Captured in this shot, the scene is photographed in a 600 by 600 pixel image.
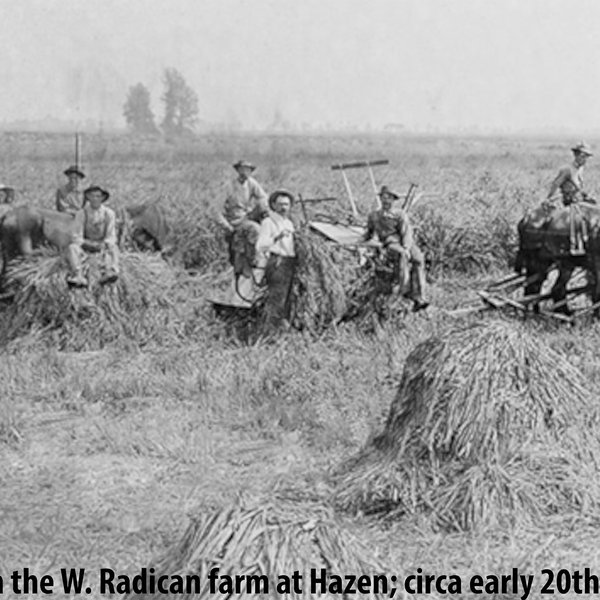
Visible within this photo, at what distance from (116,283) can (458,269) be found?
475 centimetres


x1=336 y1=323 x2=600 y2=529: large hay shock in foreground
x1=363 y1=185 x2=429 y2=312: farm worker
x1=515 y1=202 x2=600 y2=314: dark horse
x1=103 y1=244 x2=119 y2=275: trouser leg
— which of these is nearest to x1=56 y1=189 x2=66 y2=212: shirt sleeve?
x1=103 y1=244 x2=119 y2=275: trouser leg

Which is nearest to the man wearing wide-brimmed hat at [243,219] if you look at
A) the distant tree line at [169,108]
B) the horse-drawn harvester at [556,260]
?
the horse-drawn harvester at [556,260]

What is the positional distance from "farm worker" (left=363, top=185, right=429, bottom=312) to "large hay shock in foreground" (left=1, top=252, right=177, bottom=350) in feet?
6.62

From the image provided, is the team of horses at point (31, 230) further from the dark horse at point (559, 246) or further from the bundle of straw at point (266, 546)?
the bundle of straw at point (266, 546)

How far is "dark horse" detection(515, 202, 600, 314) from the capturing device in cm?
887

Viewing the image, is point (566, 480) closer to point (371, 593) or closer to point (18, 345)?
point (371, 593)

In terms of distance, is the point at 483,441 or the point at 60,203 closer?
the point at 483,441

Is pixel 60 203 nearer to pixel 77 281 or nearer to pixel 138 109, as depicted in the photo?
pixel 77 281

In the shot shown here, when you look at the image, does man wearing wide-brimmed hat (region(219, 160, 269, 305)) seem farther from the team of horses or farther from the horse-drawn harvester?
the horse-drawn harvester

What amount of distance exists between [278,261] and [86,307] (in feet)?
5.64

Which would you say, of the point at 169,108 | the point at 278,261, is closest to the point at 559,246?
the point at 278,261

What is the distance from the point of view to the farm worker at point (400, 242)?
844cm

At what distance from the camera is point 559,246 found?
29.7 ft

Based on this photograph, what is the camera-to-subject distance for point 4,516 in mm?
5035
